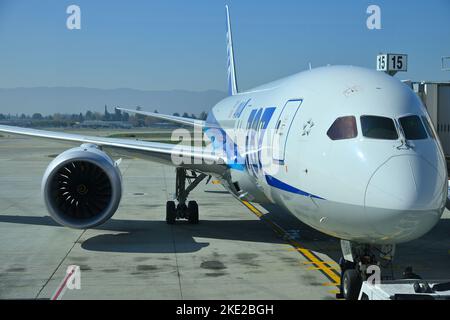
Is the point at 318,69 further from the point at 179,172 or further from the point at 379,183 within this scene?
the point at 179,172

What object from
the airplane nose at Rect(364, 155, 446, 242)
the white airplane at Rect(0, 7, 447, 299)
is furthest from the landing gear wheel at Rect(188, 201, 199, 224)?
the airplane nose at Rect(364, 155, 446, 242)

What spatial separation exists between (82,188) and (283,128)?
581 centimetres

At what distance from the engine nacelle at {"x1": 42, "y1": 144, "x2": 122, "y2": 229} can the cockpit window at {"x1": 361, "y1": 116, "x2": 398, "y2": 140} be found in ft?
23.0

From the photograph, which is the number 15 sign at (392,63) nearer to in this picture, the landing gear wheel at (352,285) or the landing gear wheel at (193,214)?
the landing gear wheel at (193,214)

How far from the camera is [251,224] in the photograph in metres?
18.0

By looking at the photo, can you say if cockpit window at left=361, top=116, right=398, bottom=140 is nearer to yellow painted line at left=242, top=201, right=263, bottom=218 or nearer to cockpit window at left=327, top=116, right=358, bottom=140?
cockpit window at left=327, top=116, right=358, bottom=140

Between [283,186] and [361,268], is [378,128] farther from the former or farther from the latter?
[361,268]

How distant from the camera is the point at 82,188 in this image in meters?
14.6

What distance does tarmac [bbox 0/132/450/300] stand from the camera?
35.7 feet

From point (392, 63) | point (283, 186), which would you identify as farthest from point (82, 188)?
point (392, 63)

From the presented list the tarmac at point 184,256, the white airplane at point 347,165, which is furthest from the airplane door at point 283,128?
the tarmac at point 184,256
